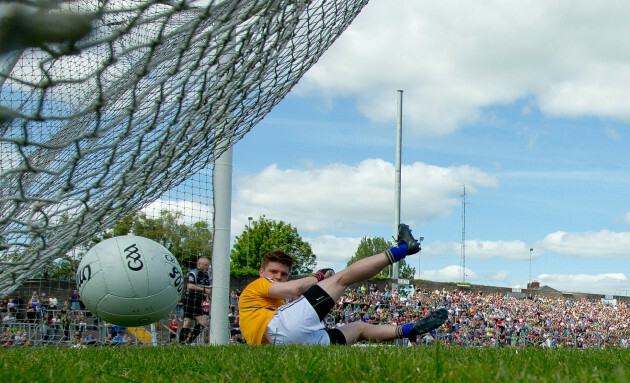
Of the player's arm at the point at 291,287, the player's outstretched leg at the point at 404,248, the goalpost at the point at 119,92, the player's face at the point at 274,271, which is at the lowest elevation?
Answer: the player's arm at the point at 291,287

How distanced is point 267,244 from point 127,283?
1989 inches

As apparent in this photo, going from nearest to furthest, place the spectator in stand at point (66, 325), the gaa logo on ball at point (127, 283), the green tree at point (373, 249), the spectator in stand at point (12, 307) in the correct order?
the gaa logo on ball at point (127, 283) → the spectator in stand at point (66, 325) → the spectator in stand at point (12, 307) → the green tree at point (373, 249)

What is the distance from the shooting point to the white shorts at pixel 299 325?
5746 mm

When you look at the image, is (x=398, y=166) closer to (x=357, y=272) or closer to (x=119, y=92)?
(x=357, y=272)

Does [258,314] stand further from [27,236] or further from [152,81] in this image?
[152,81]

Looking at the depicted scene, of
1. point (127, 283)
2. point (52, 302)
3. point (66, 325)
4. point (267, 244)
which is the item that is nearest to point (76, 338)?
point (66, 325)

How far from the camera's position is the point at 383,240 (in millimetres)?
69250

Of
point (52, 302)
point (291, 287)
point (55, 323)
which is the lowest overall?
point (55, 323)

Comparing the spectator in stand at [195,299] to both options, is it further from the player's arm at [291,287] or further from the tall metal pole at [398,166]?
the tall metal pole at [398,166]

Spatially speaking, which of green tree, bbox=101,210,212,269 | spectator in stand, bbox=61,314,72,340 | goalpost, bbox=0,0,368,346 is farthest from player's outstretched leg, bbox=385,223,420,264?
spectator in stand, bbox=61,314,72,340

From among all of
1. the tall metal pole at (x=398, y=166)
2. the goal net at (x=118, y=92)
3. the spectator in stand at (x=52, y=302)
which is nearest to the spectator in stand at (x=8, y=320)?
the spectator in stand at (x=52, y=302)

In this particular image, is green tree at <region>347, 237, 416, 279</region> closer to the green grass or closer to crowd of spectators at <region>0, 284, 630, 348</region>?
crowd of spectators at <region>0, 284, 630, 348</region>

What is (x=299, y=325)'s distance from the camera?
18.8 ft

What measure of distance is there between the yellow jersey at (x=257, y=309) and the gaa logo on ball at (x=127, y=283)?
778 mm
